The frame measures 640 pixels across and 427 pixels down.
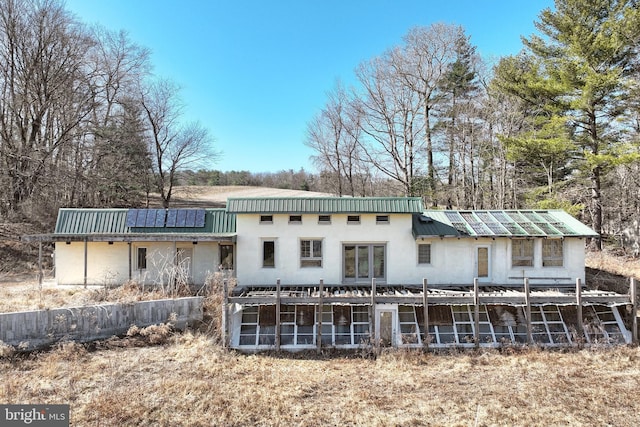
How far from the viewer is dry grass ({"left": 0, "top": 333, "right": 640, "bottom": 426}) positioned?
662 cm

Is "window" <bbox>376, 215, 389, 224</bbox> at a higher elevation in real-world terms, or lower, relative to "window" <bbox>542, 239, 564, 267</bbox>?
higher

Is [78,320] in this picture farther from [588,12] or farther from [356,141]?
[588,12]

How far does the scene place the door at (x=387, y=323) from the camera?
1053 centimetres

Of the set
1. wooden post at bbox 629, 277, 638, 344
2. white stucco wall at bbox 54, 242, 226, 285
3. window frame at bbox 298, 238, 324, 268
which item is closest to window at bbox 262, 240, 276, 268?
window frame at bbox 298, 238, 324, 268

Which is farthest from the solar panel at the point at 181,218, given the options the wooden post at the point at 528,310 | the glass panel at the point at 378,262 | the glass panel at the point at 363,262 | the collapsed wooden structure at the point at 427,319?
the wooden post at the point at 528,310

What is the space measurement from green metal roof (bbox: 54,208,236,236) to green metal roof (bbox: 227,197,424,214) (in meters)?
1.31

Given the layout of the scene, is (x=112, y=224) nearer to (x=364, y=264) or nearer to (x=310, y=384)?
(x=364, y=264)

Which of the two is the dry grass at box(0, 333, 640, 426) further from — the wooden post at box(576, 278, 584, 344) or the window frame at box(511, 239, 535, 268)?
the window frame at box(511, 239, 535, 268)

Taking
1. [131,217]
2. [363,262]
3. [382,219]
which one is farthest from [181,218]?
[382,219]

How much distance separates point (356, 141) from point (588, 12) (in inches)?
613

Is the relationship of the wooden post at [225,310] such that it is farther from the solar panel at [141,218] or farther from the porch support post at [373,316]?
the solar panel at [141,218]

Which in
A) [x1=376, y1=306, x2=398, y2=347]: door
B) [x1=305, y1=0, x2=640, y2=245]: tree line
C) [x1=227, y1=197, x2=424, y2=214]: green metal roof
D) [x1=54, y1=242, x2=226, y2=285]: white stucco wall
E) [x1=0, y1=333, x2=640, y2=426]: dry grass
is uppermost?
[x1=305, y1=0, x2=640, y2=245]: tree line

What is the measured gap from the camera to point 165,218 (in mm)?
13586

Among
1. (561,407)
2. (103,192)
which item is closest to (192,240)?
(561,407)
